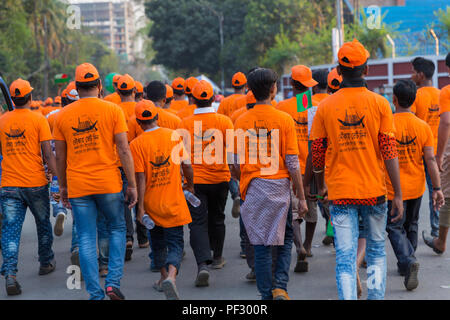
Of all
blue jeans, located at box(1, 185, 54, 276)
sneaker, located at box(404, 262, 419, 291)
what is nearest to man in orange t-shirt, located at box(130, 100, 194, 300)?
blue jeans, located at box(1, 185, 54, 276)

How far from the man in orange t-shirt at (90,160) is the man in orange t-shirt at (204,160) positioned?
43.5 inches

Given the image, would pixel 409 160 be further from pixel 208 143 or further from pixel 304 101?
Answer: pixel 208 143

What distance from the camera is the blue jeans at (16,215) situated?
6.52 metres

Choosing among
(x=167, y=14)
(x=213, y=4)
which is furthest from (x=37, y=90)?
(x=213, y=4)

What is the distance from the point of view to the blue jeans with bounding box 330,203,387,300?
15.2 ft

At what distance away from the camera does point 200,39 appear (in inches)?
2119

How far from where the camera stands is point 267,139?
17.9 ft

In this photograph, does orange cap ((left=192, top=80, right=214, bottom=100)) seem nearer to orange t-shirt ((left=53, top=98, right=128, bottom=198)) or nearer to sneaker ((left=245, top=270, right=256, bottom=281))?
orange t-shirt ((left=53, top=98, right=128, bottom=198))

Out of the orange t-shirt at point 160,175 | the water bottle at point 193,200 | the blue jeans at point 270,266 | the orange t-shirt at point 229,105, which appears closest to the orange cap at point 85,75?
the orange t-shirt at point 160,175

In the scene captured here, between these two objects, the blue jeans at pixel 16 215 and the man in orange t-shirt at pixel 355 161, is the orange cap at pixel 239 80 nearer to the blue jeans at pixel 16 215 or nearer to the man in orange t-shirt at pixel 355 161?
the blue jeans at pixel 16 215

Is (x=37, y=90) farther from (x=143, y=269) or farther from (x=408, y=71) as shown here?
(x=143, y=269)

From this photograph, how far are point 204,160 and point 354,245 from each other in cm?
237

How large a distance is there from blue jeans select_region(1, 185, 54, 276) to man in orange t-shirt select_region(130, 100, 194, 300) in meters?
1.37
